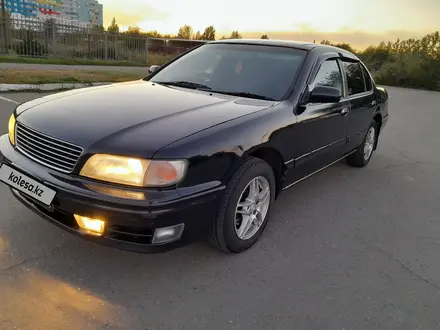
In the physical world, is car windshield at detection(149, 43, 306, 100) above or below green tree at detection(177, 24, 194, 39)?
below

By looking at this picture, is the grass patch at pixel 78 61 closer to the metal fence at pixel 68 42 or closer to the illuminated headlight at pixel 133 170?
the metal fence at pixel 68 42

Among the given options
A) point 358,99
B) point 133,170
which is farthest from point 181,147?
point 358,99

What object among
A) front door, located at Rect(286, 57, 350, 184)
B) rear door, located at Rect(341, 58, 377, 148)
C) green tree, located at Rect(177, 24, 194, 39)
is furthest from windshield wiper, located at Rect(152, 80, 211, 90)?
green tree, located at Rect(177, 24, 194, 39)

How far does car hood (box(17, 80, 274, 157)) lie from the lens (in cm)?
234

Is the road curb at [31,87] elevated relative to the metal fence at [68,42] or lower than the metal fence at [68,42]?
lower

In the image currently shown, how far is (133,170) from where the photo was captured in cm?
226

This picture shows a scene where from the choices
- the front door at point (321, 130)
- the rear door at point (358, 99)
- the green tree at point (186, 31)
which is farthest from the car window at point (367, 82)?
the green tree at point (186, 31)

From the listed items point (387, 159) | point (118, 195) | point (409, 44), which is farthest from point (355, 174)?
point (409, 44)

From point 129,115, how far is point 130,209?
77 cm

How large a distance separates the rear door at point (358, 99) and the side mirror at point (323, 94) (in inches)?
37.2

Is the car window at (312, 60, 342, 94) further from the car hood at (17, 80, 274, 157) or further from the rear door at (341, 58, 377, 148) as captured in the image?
the car hood at (17, 80, 274, 157)

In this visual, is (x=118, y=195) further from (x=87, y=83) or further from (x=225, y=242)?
(x=87, y=83)

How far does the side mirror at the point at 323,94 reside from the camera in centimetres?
341

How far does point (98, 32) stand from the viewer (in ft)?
60.2
